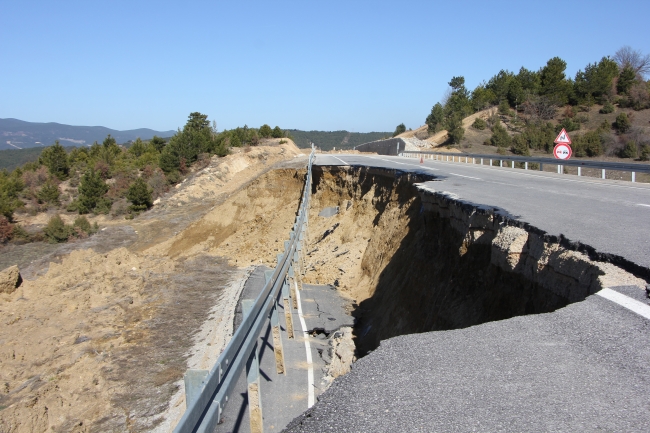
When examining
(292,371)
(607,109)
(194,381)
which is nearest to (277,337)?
(292,371)

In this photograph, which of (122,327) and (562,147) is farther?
(562,147)

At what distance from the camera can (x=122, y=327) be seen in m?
12.4

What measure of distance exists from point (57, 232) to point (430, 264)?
40.1 m

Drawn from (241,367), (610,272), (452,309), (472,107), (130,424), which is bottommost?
(130,424)

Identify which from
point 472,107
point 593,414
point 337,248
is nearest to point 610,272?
point 593,414

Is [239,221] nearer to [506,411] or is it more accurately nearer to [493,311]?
[493,311]

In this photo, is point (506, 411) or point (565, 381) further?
point (565, 381)

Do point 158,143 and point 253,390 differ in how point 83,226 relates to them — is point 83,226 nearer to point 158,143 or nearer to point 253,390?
point 158,143

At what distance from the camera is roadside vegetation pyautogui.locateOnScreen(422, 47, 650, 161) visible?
4322 cm

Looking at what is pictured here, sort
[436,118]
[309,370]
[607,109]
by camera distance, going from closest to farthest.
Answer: [309,370]
[607,109]
[436,118]

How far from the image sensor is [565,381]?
387 centimetres

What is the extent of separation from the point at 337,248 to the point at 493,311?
1278 cm

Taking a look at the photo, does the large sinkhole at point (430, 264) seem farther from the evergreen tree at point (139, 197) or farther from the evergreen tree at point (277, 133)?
the evergreen tree at point (277, 133)

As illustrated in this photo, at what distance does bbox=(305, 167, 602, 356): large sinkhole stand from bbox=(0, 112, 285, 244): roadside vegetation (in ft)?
88.0
